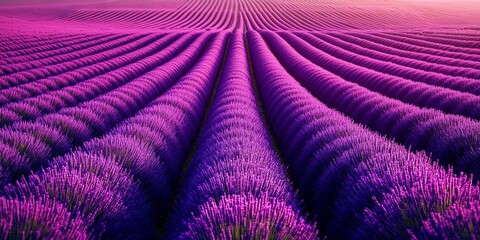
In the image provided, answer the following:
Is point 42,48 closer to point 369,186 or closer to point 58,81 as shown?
point 58,81

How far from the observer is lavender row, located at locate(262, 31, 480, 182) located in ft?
15.3

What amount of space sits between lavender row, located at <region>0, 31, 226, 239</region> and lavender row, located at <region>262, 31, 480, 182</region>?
3374 millimetres

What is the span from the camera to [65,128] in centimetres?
650

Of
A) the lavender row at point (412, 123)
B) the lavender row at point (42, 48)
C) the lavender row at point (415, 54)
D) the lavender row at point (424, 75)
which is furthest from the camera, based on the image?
the lavender row at point (42, 48)

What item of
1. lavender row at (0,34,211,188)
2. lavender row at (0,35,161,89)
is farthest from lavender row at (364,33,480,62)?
lavender row at (0,35,161,89)

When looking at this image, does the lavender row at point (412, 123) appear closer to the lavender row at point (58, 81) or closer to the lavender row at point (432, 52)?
the lavender row at point (432, 52)

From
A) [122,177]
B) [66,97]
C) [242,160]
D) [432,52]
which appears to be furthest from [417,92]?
[432,52]

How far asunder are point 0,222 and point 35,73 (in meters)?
13.4

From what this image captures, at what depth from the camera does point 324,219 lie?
444cm

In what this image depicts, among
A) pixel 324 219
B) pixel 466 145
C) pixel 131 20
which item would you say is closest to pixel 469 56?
pixel 466 145

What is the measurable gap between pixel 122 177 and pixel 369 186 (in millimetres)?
2524

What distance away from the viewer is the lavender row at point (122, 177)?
3.12m

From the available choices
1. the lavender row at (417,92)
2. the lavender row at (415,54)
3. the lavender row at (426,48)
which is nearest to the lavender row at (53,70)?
the lavender row at (417,92)

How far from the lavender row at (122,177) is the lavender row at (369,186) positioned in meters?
2.07
